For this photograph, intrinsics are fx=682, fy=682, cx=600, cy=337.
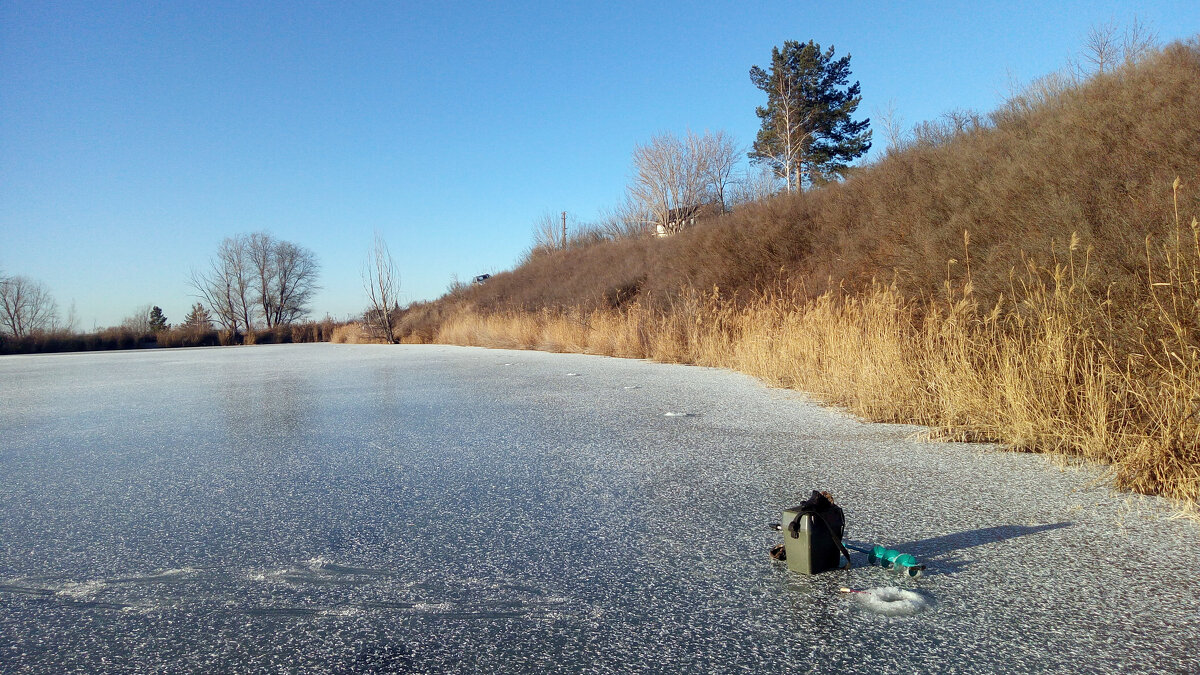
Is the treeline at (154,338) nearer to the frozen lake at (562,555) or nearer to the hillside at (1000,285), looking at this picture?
the hillside at (1000,285)

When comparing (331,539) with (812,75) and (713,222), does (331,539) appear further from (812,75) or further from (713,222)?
(812,75)

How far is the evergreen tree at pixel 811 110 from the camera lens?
24.7 meters

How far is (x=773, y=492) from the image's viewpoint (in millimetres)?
2984

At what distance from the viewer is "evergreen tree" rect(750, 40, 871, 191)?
24.7m

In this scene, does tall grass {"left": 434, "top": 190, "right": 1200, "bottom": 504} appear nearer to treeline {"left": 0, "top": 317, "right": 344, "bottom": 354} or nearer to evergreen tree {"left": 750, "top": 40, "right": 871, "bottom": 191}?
evergreen tree {"left": 750, "top": 40, "right": 871, "bottom": 191}

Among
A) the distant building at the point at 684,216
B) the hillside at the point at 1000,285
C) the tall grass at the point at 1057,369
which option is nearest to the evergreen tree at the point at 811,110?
the distant building at the point at 684,216

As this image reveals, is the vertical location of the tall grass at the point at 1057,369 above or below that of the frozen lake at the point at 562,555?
above

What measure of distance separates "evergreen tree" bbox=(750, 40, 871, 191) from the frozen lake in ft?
74.1

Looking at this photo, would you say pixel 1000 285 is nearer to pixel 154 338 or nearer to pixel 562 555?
pixel 562 555

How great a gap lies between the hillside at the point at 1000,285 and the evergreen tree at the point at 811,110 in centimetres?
1076

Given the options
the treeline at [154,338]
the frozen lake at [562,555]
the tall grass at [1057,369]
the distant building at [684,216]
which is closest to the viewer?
the frozen lake at [562,555]

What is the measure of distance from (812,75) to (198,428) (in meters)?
24.5

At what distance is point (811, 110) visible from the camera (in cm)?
2462

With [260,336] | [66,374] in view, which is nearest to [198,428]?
[66,374]
